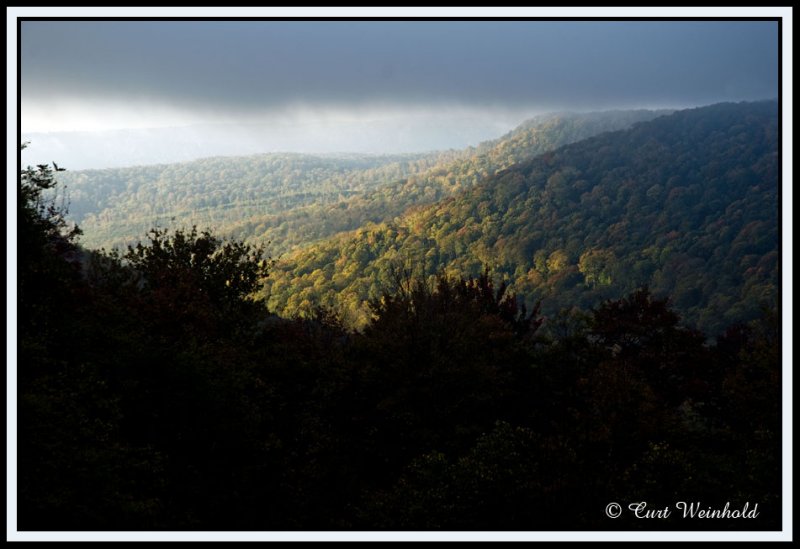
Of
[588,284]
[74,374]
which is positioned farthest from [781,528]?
[588,284]

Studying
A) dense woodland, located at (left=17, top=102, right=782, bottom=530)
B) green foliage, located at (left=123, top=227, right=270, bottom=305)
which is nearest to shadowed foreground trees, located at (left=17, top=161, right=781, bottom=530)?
dense woodland, located at (left=17, top=102, right=782, bottom=530)

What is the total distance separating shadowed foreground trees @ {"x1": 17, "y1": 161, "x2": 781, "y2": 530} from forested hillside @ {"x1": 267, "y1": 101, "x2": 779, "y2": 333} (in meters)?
75.1

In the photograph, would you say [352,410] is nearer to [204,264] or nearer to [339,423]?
[339,423]

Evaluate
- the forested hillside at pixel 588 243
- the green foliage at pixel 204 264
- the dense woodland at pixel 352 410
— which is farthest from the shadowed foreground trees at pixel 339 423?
the forested hillside at pixel 588 243

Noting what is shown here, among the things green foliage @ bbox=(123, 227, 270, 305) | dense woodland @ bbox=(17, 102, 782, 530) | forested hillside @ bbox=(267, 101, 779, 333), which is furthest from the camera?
forested hillside @ bbox=(267, 101, 779, 333)

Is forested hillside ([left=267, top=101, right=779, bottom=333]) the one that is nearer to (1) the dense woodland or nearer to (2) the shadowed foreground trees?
(1) the dense woodland

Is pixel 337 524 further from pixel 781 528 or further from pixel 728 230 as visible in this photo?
pixel 728 230

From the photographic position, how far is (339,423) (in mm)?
21297

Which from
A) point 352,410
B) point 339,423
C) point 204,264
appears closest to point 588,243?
point 204,264

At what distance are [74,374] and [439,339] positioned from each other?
11433 mm

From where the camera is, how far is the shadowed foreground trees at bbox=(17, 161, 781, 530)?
1218cm

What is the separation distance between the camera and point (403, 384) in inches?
830

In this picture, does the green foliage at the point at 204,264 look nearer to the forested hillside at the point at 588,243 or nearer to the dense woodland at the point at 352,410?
the dense woodland at the point at 352,410

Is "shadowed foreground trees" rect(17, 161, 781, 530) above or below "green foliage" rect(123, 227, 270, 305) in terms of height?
below
